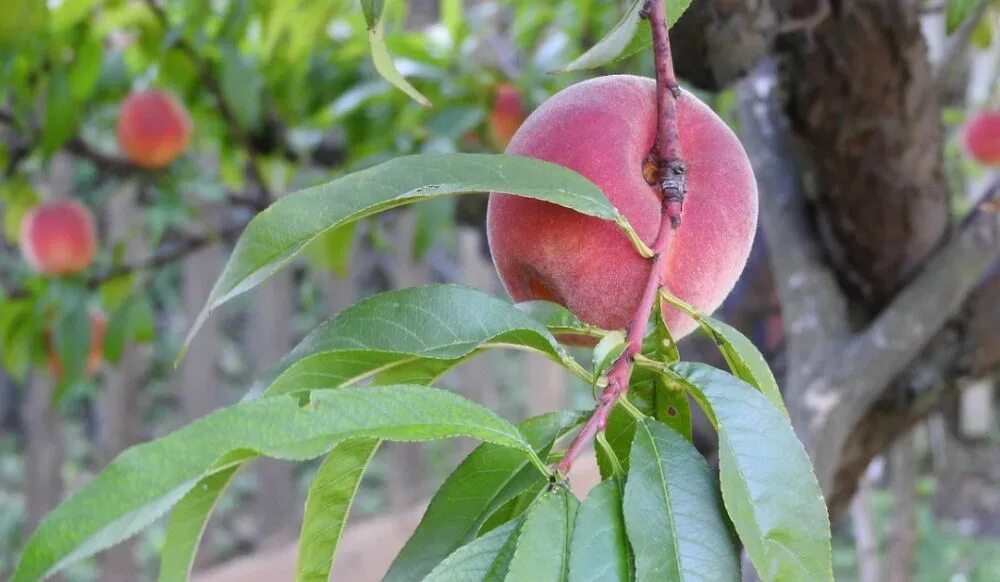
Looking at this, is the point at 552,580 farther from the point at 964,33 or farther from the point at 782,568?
the point at 964,33

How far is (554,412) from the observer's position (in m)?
0.36

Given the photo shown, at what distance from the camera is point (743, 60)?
1.95 ft

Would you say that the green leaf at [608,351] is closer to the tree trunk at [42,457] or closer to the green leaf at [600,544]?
the green leaf at [600,544]

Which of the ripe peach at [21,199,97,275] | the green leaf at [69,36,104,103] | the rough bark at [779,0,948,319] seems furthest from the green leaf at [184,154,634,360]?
the ripe peach at [21,199,97,275]

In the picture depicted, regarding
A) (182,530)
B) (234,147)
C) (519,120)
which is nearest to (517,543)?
(182,530)

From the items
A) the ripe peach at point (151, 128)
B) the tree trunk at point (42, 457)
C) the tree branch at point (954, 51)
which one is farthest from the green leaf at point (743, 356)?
the tree trunk at point (42, 457)

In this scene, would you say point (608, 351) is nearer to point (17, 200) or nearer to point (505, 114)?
point (505, 114)

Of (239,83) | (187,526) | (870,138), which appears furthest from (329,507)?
(239,83)

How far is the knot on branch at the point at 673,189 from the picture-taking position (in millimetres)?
359

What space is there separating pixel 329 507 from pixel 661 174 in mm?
181

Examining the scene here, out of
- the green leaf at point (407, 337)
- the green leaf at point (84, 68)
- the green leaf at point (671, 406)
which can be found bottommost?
the green leaf at point (671, 406)

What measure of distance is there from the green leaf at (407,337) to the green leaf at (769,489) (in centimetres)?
6

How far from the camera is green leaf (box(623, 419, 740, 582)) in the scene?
28 cm

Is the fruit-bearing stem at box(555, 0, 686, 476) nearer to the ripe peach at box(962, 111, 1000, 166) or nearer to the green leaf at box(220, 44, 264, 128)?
the green leaf at box(220, 44, 264, 128)
